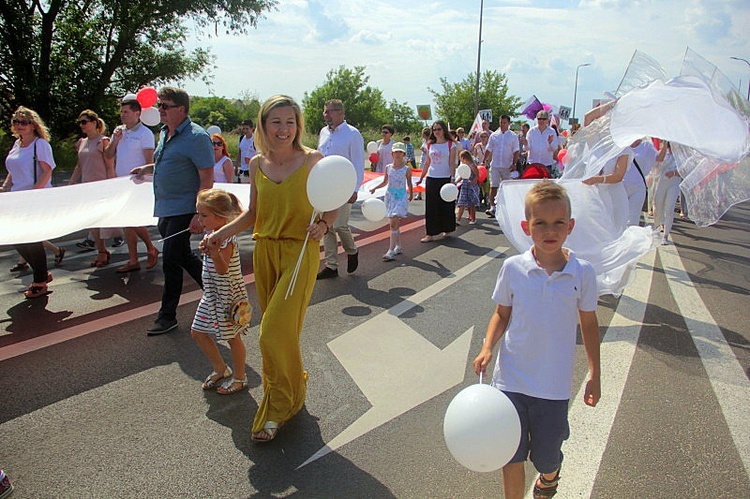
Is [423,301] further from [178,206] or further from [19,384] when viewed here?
[19,384]

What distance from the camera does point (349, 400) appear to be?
150 inches

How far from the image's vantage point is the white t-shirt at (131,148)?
696 cm

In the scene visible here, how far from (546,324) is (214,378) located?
249 centimetres

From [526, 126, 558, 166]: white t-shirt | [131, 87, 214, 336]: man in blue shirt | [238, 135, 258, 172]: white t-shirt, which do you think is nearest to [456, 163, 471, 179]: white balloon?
[526, 126, 558, 166]: white t-shirt

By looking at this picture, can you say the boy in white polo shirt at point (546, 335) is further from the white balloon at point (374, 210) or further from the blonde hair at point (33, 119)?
the blonde hair at point (33, 119)

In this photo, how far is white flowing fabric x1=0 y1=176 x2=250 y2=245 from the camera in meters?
5.47

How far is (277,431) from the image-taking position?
11.0 feet

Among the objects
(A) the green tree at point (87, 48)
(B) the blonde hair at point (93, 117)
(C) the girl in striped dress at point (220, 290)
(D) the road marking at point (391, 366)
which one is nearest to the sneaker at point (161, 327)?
(C) the girl in striped dress at point (220, 290)

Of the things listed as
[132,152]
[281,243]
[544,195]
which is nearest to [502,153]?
[132,152]

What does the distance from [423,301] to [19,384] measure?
3.67m

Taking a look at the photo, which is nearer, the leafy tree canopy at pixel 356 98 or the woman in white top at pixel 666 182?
the woman in white top at pixel 666 182

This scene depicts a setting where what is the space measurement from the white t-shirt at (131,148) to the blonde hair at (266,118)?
4.18 metres

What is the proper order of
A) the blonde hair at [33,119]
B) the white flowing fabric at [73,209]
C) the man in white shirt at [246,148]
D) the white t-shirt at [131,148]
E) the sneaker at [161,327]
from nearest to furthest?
the sneaker at [161,327] → the white flowing fabric at [73,209] → the blonde hair at [33,119] → the white t-shirt at [131,148] → the man in white shirt at [246,148]

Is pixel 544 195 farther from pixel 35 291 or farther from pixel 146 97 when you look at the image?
pixel 146 97
